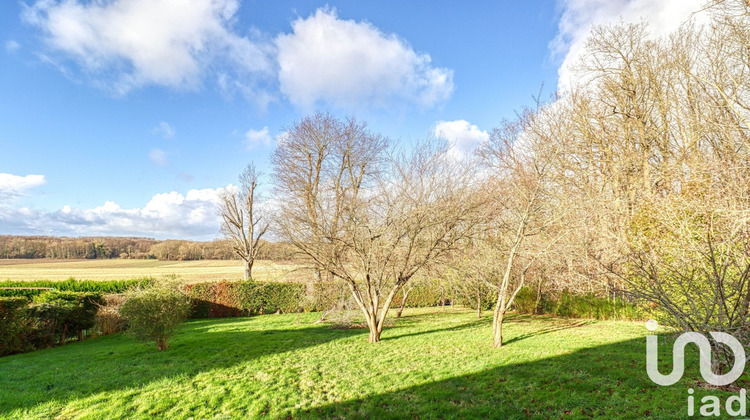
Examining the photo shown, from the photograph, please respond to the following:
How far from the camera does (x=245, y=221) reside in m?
22.1

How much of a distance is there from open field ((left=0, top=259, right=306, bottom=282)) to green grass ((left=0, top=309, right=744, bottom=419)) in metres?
19.9

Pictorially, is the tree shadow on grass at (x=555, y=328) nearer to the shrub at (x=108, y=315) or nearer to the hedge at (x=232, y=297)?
the hedge at (x=232, y=297)

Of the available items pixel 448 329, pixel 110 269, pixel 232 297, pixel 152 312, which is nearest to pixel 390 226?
pixel 448 329

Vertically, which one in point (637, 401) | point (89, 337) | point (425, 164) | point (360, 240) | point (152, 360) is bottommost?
point (89, 337)

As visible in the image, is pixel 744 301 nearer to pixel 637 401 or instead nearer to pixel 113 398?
pixel 637 401

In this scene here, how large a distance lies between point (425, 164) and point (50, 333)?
498 inches

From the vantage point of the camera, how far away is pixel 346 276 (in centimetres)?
920

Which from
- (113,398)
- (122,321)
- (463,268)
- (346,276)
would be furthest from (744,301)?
(122,321)

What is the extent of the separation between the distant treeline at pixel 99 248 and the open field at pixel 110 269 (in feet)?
5.18

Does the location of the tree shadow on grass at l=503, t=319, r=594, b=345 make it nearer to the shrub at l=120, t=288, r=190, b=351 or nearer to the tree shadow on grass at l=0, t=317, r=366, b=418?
the tree shadow on grass at l=0, t=317, r=366, b=418

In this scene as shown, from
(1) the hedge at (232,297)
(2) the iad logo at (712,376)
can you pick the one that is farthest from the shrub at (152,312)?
(2) the iad logo at (712,376)

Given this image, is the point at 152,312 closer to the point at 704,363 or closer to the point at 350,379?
the point at 350,379

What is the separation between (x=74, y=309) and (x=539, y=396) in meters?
13.7

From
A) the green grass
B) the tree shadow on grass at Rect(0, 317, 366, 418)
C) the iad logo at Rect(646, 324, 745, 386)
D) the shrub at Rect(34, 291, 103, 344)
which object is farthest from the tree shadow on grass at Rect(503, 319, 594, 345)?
the shrub at Rect(34, 291, 103, 344)
